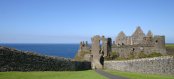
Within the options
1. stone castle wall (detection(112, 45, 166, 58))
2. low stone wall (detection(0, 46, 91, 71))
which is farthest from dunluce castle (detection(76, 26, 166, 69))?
low stone wall (detection(0, 46, 91, 71))

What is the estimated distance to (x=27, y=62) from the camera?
31359 millimetres

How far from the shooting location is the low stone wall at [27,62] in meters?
28.5

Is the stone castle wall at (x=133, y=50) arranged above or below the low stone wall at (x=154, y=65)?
above

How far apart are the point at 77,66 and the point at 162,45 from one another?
33406 millimetres

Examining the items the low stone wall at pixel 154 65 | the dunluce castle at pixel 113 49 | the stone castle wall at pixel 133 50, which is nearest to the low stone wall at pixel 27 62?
the low stone wall at pixel 154 65

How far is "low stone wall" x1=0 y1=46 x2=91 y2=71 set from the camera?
28.5 metres

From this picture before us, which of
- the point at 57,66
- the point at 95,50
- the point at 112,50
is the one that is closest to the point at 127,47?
the point at 112,50

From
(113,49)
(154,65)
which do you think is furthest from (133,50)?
(154,65)

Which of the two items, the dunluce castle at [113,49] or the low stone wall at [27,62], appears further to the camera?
the dunluce castle at [113,49]

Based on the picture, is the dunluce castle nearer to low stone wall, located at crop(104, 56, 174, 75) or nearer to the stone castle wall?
the stone castle wall

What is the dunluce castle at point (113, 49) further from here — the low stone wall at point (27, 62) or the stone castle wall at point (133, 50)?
the low stone wall at point (27, 62)

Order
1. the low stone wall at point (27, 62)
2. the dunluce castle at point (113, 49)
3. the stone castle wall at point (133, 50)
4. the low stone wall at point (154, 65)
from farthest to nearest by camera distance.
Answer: the stone castle wall at point (133, 50), the dunluce castle at point (113, 49), the low stone wall at point (154, 65), the low stone wall at point (27, 62)

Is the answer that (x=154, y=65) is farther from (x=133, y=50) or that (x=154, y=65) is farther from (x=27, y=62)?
(x=133, y=50)

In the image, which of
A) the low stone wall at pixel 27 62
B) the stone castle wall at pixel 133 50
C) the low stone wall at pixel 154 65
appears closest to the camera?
the low stone wall at pixel 27 62
